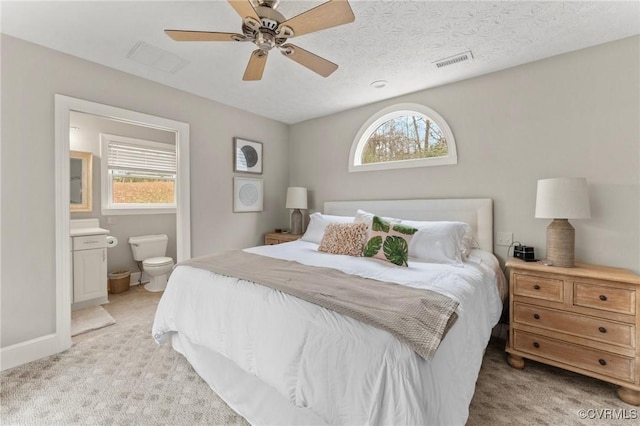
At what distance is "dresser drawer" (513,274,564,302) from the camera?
6.41ft

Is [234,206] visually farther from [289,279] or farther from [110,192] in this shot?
[289,279]

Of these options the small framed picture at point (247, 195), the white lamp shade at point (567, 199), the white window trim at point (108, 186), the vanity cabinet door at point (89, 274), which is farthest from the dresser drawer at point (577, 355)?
the white window trim at point (108, 186)

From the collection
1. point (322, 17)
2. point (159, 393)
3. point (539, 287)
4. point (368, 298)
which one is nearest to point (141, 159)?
point (159, 393)

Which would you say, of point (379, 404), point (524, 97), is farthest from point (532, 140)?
point (379, 404)

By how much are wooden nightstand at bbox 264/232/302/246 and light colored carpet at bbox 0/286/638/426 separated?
1.80 metres

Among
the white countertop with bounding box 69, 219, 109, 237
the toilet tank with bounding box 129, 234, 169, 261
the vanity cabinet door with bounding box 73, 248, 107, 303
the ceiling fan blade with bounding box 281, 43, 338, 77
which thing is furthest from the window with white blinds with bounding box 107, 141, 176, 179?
the ceiling fan blade with bounding box 281, 43, 338, 77

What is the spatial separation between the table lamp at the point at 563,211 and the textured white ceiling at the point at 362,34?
111cm

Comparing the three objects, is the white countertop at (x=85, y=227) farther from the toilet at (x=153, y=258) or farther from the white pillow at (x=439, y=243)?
the white pillow at (x=439, y=243)

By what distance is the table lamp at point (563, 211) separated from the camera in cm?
197

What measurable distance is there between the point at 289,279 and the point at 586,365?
2.09 meters

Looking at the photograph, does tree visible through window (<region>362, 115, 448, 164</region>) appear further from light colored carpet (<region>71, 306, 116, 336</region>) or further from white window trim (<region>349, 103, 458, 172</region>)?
light colored carpet (<region>71, 306, 116, 336</region>)

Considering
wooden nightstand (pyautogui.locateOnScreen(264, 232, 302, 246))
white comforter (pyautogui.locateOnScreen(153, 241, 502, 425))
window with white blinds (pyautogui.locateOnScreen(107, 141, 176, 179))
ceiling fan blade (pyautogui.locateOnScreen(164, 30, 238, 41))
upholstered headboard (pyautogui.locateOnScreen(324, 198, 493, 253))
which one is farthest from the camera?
window with white blinds (pyautogui.locateOnScreen(107, 141, 176, 179))

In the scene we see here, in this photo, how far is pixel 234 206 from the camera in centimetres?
369

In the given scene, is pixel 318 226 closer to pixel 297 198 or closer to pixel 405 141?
pixel 297 198
